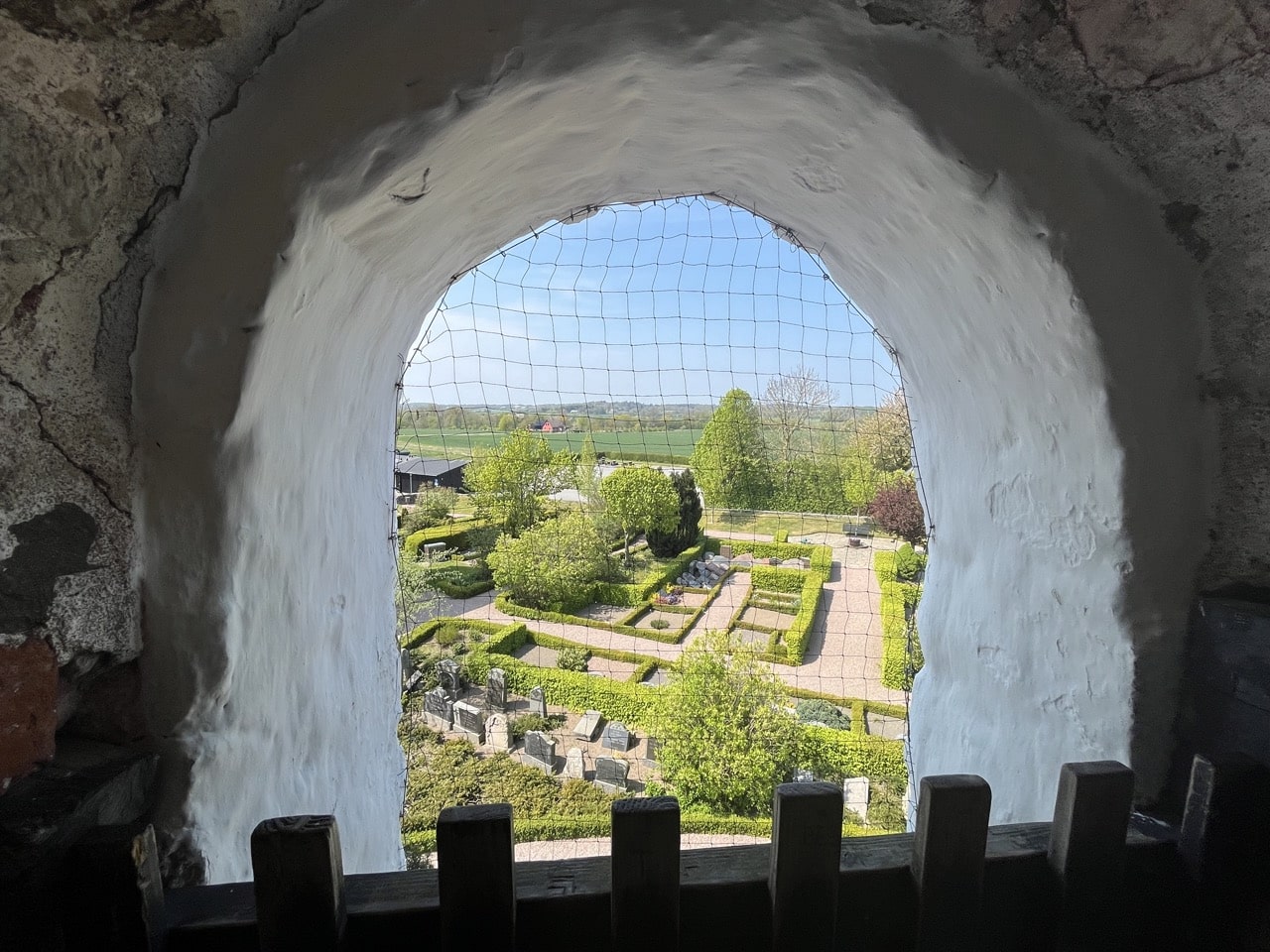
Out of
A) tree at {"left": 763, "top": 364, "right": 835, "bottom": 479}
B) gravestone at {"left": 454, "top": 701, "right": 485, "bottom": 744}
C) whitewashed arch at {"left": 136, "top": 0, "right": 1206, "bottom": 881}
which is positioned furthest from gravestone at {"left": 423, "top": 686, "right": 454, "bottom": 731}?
whitewashed arch at {"left": 136, "top": 0, "right": 1206, "bottom": 881}

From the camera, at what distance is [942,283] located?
2.75ft

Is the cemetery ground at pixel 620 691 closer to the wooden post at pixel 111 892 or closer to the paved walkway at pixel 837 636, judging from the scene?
the paved walkway at pixel 837 636

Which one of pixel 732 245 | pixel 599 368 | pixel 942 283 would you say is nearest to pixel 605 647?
pixel 599 368

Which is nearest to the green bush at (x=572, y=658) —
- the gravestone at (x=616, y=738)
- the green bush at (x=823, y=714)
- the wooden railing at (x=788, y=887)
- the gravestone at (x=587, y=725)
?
the gravestone at (x=587, y=725)

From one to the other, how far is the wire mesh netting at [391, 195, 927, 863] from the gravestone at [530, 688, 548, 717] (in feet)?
0.11

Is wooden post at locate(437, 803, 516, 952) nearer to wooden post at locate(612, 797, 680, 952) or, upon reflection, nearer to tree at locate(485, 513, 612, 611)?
wooden post at locate(612, 797, 680, 952)

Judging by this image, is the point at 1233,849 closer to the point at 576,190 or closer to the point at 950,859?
the point at 950,859

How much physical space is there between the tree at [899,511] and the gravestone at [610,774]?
297 cm

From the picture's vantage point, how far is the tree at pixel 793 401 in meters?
2.70

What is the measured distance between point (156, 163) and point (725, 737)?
18.3 ft

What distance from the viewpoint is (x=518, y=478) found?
699 cm

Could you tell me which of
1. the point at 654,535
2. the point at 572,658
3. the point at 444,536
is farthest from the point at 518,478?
the point at 572,658

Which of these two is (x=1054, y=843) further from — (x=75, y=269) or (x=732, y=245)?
(x=732, y=245)

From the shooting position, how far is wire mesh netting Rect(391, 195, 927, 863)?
6.27 feet
